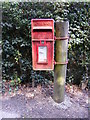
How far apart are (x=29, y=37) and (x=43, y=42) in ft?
2.90

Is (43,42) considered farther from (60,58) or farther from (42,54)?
(60,58)

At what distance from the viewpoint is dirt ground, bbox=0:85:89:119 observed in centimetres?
229

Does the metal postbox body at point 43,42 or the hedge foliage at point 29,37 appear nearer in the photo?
the metal postbox body at point 43,42

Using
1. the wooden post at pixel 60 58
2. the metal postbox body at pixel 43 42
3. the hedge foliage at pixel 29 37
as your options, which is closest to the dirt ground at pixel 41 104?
the wooden post at pixel 60 58

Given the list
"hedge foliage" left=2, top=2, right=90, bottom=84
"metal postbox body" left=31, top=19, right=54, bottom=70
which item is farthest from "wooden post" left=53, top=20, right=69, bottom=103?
"hedge foliage" left=2, top=2, right=90, bottom=84

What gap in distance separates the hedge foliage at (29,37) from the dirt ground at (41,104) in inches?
12.8

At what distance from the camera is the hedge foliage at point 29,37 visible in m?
2.78

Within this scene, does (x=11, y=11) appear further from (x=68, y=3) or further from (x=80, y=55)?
(x=80, y=55)

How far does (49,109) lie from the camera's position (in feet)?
7.89

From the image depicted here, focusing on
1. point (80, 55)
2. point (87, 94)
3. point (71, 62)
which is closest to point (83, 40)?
point (80, 55)

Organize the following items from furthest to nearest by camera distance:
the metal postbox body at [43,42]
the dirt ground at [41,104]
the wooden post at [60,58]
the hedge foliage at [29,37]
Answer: the hedge foliage at [29,37] < the dirt ground at [41,104] < the wooden post at [60,58] < the metal postbox body at [43,42]

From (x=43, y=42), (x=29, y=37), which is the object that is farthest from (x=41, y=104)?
(x=29, y=37)

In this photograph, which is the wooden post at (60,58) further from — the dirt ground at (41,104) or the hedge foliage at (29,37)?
the hedge foliage at (29,37)

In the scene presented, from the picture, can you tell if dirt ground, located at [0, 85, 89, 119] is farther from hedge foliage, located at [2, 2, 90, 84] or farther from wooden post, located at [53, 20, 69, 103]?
hedge foliage, located at [2, 2, 90, 84]
